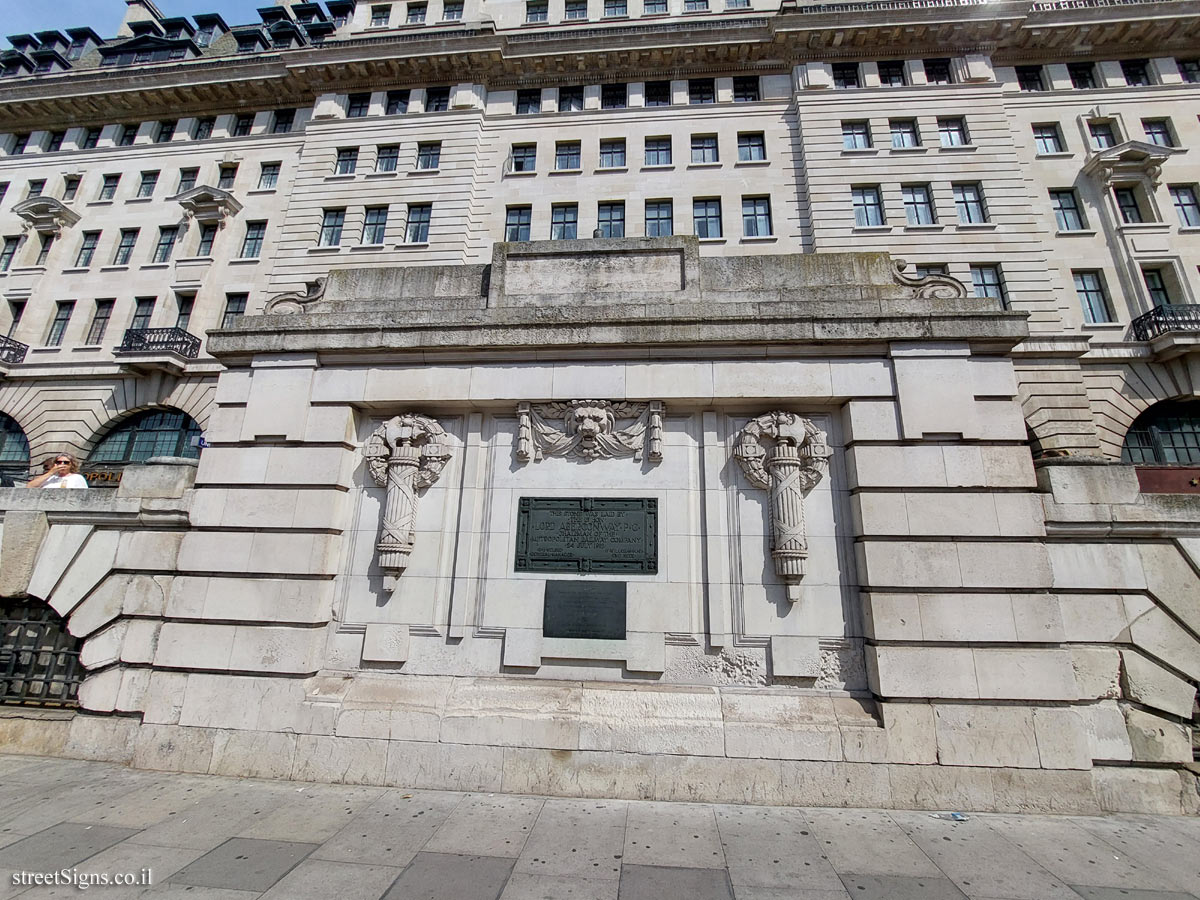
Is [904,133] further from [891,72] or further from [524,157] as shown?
[524,157]

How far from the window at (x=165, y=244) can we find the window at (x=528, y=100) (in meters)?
20.4

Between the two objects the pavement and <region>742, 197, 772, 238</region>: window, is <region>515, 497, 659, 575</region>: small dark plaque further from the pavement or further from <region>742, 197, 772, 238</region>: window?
<region>742, 197, 772, 238</region>: window

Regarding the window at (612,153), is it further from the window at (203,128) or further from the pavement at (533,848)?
the pavement at (533,848)

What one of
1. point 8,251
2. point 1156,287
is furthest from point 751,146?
point 8,251

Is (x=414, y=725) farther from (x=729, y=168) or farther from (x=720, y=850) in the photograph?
(x=729, y=168)

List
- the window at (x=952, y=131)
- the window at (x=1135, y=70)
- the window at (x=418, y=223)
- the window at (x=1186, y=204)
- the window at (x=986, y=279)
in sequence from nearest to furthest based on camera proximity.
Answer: the window at (x=986, y=279)
the window at (x=1186, y=204)
the window at (x=952, y=131)
the window at (x=1135, y=70)
the window at (x=418, y=223)

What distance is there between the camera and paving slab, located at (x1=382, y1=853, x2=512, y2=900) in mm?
4184

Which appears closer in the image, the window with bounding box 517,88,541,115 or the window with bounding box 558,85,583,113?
the window with bounding box 558,85,583,113

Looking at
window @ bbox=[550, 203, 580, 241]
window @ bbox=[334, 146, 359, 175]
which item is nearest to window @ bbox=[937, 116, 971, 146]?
window @ bbox=[550, 203, 580, 241]

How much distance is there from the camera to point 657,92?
93.1ft

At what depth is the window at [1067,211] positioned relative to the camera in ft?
78.8

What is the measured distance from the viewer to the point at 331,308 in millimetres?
8719

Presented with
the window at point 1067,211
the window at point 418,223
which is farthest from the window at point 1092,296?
the window at point 418,223

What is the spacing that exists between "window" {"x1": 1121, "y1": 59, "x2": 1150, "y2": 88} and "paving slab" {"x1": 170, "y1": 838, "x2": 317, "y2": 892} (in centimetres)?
4253
